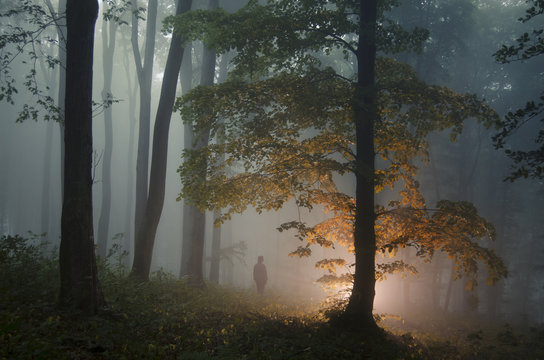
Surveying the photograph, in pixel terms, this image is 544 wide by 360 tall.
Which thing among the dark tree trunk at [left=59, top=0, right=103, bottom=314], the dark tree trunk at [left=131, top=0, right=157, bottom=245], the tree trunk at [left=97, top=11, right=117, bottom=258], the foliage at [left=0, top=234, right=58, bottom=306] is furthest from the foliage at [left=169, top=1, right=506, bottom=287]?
the tree trunk at [left=97, top=11, right=117, bottom=258]

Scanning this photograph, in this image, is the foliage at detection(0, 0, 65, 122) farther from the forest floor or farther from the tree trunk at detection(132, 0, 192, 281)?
the forest floor

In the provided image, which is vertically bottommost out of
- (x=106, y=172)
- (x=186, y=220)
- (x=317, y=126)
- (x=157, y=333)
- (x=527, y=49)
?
(x=157, y=333)

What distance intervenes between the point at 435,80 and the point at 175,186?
5341 centimetres

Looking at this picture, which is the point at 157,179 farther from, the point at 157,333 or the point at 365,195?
the point at 365,195

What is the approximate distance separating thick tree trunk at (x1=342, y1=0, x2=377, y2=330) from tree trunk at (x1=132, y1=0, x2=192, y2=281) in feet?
18.4

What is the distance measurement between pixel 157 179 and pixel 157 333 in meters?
5.58

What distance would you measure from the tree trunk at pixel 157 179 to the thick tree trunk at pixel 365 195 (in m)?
5.61

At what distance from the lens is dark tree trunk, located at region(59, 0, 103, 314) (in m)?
6.04

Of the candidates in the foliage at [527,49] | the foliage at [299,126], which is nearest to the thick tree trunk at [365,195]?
the foliage at [299,126]

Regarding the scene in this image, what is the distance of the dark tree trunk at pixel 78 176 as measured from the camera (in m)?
6.04

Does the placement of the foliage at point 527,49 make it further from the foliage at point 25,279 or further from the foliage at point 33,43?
the foliage at point 25,279

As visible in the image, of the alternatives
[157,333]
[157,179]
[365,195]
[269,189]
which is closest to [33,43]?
[157,179]

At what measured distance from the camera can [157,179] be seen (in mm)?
10727

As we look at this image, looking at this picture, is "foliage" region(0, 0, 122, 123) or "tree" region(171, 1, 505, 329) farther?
"foliage" region(0, 0, 122, 123)
